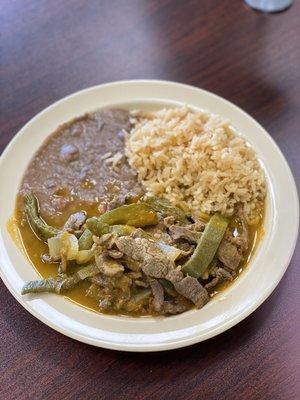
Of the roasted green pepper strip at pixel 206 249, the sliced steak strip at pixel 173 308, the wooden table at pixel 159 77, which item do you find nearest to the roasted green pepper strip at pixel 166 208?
the roasted green pepper strip at pixel 206 249

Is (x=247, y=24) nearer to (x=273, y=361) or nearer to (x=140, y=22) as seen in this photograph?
(x=140, y=22)

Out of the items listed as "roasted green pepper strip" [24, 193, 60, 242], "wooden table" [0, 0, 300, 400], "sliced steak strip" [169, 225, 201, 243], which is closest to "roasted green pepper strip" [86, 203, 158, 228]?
"sliced steak strip" [169, 225, 201, 243]

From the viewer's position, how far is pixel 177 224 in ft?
6.64

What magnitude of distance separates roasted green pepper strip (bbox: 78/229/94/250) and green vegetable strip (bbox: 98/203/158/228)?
84 millimetres

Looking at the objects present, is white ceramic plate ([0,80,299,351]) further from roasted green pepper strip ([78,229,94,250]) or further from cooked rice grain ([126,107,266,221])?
roasted green pepper strip ([78,229,94,250])

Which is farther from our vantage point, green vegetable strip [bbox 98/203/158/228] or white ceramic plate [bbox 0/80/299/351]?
green vegetable strip [bbox 98/203/158/228]

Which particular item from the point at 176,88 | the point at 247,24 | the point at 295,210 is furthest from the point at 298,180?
the point at 247,24

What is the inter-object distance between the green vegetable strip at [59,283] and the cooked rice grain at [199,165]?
475 mm

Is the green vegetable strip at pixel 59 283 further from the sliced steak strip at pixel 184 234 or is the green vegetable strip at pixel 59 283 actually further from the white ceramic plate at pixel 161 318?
the sliced steak strip at pixel 184 234

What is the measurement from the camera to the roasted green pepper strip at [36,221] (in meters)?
2.04

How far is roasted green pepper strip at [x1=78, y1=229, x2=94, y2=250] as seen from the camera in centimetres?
193

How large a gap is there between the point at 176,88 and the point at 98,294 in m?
1.14

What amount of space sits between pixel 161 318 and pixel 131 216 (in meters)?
0.44

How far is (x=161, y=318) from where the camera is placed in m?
1.81
